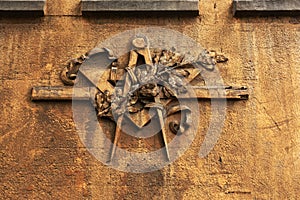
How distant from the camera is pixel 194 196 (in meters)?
5.77

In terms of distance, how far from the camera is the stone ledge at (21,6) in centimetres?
661

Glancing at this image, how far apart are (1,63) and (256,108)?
3021 mm

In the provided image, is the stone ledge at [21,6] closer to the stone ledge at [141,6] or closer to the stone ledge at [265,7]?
the stone ledge at [141,6]

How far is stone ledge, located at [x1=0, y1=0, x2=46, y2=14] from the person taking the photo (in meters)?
6.61

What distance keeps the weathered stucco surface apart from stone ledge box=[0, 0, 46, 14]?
0.43 feet

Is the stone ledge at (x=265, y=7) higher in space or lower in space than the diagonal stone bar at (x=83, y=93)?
higher

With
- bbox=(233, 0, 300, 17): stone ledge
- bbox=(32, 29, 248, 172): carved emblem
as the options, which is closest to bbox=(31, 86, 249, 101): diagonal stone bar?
bbox=(32, 29, 248, 172): carved emblem

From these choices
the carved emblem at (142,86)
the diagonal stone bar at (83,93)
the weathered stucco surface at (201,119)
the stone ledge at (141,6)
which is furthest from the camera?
the stone ledge at (141,6)

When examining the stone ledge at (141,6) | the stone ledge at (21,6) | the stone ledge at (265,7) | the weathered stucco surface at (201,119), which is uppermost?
the stone ledge at (265,7)

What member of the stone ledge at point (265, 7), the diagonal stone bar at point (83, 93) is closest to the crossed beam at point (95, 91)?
the diagonal stone bar at point (83, 93)

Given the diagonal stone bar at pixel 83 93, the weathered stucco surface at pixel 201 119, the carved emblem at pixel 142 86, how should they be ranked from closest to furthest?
1. the weathered stucco surface at pixel 201 119
2. the carved emblem at pixel 142 86
3. the diagonal stone bar at pixel 83 93

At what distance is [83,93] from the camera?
6227 millimetres

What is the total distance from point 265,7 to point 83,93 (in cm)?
245

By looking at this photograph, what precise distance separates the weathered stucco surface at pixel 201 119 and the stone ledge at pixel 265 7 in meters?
0.09
